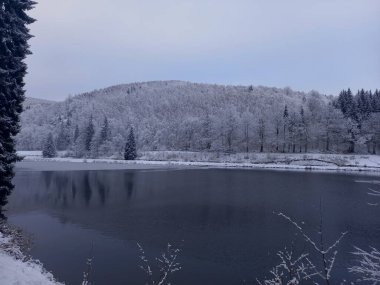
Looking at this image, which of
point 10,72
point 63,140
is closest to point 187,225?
point 10,72

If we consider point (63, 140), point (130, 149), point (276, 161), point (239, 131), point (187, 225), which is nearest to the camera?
point (187, 225)

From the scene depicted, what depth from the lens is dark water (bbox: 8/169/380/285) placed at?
13.5 metres

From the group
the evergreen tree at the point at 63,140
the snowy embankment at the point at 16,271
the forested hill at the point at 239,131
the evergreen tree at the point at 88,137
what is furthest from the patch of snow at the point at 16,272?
the evergreen tree at the point at 63,140

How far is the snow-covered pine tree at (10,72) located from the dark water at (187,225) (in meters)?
4.37

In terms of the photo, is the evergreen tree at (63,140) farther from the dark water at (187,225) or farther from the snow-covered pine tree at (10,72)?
the snow-covered pine tree at (10,72)

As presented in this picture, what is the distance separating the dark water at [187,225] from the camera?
13492mm

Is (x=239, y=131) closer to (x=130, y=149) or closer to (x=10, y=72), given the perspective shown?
(x=130, y=149)

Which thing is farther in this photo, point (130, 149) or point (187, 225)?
point (130, 149)

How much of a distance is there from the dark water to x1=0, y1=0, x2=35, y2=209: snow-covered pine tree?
437 centimetres

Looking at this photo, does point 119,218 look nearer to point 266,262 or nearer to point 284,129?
point 266,262

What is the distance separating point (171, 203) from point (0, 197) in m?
13.9

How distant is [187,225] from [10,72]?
40.7 feet

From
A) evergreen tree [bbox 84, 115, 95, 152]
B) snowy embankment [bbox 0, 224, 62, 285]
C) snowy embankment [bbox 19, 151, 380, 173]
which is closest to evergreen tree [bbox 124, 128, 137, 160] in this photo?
snowy embankment [bbox 19, 151, 380, 173]

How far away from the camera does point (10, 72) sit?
49.4ft
